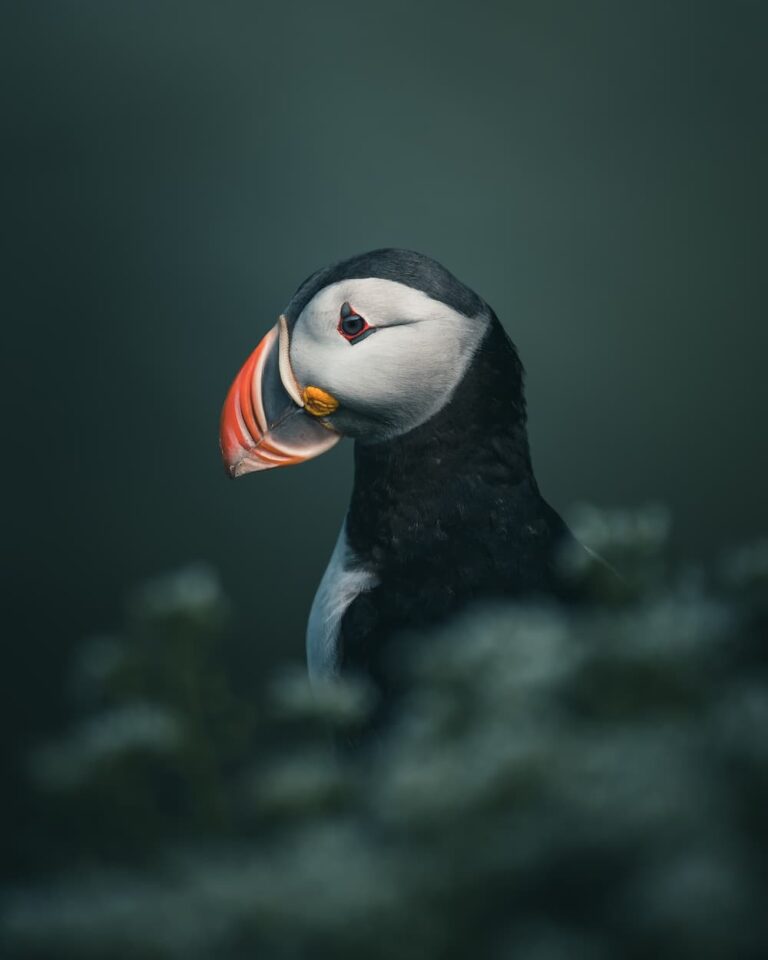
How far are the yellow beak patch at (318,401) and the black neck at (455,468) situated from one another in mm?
56

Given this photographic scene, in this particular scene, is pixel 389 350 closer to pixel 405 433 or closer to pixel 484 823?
pixel 405 433

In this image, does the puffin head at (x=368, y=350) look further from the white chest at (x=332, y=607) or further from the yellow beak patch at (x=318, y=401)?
the white chest at (x=332, y=607)

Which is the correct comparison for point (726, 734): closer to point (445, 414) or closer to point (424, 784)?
point (424, 784)

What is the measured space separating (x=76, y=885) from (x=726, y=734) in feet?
0.71

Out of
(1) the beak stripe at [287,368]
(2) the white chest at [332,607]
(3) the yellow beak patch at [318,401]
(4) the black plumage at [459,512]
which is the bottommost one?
(2) the white chest at [332,607]

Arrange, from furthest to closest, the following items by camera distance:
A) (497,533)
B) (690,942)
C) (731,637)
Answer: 1. (497,533)
2. (731,637)
3. (690,942)

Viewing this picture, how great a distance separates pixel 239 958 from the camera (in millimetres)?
372

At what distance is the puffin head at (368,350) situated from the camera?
38.2 inches

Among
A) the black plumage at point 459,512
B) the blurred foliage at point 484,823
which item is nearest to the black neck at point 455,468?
the black plumage at point 459,512

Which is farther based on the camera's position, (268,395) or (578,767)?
(268,395)

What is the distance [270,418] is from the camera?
1.04 meters

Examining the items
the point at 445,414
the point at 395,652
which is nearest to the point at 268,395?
the point at 445,414

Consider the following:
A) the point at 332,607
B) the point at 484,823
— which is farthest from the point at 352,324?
the point at 484,823

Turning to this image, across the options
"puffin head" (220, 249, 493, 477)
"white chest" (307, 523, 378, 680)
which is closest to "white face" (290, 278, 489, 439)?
"puffin head" (220, 249, 493, 477)
